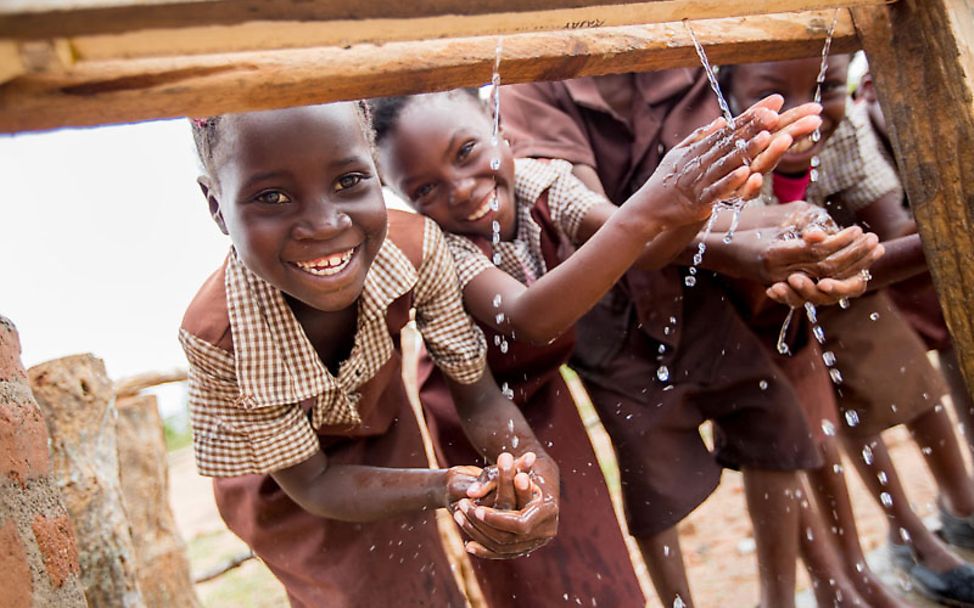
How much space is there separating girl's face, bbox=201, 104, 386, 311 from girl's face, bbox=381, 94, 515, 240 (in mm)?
431

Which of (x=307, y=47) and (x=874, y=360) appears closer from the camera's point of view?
(x=307, y=47)

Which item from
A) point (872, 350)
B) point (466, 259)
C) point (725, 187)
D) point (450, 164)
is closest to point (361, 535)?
point (466, 259)

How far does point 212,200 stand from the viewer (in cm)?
218

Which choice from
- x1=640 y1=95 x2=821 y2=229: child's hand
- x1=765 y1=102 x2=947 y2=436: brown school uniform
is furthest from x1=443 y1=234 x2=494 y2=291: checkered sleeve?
x1=765 y1=102 x2=947 y2=436: brown school uniform

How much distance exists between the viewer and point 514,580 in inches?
103

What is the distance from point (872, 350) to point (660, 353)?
87 cm

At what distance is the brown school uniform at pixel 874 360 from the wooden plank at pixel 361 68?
1332 mm

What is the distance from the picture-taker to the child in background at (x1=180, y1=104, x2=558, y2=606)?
6.52ft

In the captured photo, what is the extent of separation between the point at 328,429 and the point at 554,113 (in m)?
1.22

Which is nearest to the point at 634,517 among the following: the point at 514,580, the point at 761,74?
the point at 514,580

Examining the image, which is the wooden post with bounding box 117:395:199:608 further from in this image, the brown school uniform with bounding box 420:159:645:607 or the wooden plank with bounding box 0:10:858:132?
the wooden plank with bounding box 0:10:858:132

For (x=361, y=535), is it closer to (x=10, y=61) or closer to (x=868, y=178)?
(x=10, y=61)

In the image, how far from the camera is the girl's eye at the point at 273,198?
2.00 metres

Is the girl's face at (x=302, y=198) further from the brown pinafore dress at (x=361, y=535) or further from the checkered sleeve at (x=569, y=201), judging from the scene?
the checkered sleeve at (x=569, y=201)
